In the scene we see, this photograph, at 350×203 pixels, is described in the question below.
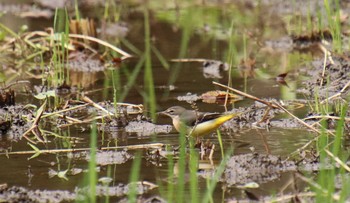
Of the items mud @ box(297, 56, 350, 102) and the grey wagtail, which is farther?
mud @ box(297, 56, 350, 102)

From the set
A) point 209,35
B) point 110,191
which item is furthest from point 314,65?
point 110,191

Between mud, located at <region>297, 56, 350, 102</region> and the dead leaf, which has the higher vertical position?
mud, located at <region>297, 56, 350, 102</region>

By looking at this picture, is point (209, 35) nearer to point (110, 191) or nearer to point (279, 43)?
point (279, 43)

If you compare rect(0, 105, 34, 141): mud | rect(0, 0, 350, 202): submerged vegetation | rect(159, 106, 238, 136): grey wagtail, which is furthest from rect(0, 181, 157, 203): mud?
rect(0, 105, 34, 141): mud

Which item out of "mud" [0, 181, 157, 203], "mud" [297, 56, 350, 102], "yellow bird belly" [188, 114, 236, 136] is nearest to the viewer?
"mud" [0, 181, 157, 203]

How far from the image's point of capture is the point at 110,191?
5.48 meters

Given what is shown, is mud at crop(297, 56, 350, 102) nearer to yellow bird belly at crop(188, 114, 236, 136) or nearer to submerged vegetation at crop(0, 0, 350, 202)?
submerged vegetation at crop(0, 0, 350, 202)

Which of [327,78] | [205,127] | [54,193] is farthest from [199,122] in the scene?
[327,78]

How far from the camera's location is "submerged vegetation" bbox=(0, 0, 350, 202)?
213 inches

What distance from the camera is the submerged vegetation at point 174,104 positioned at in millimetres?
5406

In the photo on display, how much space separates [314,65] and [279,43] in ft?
6.48

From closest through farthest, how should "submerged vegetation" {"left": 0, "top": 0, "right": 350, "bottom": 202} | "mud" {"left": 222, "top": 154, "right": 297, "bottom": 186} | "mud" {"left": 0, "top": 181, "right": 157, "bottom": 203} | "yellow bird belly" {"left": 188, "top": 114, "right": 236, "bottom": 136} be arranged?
"mud" {"left": 0, "top": 181, "right": 157, "bottom": 203} → "submerged vegetation" {"left": 0, "top": 0, "right": 350, "bottom": 202} → "mud" {"left": 222, "top": 154, "right": 297, "bottom": 186} → "yellow bird belly" {"left": 188, "top": 114, "right": 236, "bottom": 136}

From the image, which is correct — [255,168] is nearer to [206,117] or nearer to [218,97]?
[206,117]

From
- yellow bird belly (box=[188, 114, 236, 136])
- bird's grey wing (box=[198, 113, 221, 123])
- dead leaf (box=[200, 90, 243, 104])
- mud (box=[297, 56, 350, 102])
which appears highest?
mud (box=[297, 56, 350, 102])
